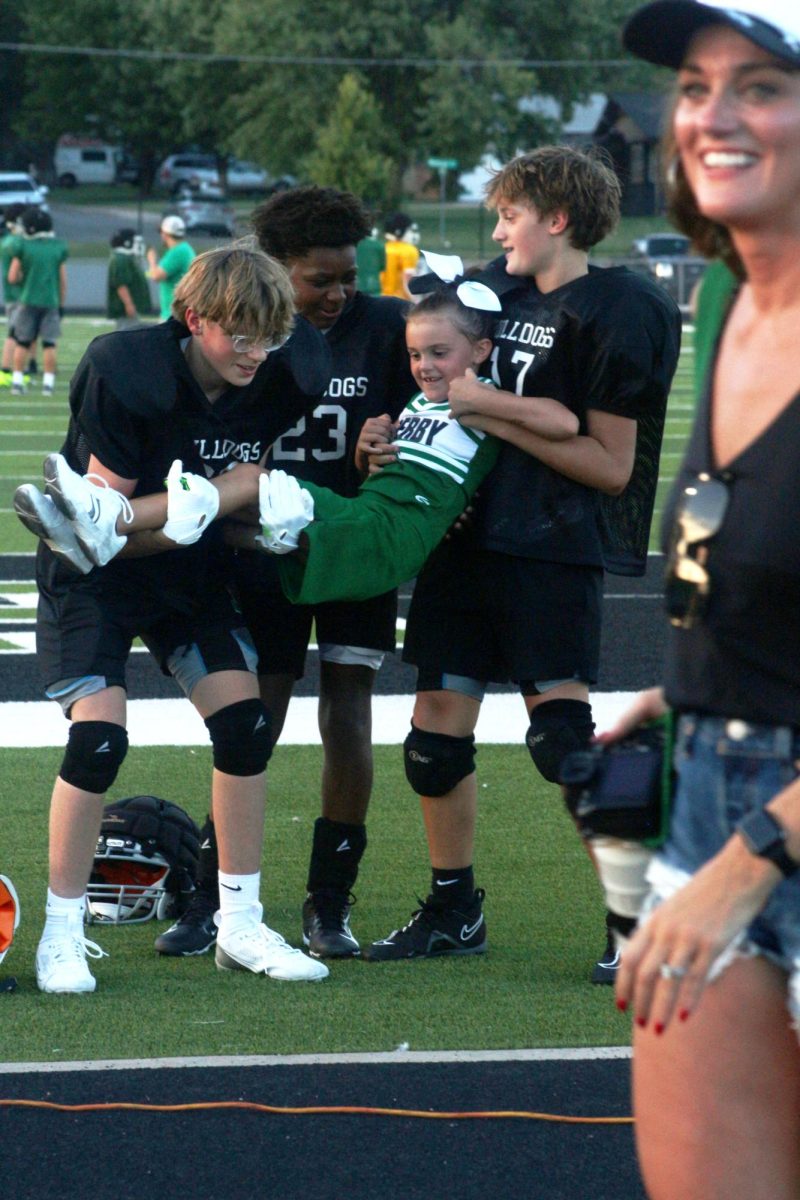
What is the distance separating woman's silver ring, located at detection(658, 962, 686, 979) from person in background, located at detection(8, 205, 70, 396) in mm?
19558

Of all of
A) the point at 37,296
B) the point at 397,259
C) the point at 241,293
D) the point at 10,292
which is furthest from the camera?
the point at 397,259

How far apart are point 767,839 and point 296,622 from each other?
3.02 meters

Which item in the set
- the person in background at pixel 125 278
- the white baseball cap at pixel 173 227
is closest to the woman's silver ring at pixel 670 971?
the white baseball cap at pixel 173 227

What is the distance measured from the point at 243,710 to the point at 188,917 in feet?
2.60

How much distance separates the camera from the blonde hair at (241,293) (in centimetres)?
438

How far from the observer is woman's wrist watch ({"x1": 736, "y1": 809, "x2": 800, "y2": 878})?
2168 mm

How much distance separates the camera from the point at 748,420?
2.32 metres

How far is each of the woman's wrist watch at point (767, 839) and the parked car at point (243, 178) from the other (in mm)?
71174

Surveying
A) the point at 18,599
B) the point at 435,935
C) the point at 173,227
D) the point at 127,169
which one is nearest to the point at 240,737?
the point at 435,935

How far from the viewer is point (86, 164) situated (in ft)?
252

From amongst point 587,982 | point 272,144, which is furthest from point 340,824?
point 272,144

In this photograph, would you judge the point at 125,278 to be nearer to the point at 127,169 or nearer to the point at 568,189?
the point at 568,189

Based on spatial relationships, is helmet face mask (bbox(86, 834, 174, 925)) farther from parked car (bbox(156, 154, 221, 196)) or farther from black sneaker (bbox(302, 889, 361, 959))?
parked car (bbox(156, 154, 221, 196))

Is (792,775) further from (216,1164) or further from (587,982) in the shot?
(587,982)
